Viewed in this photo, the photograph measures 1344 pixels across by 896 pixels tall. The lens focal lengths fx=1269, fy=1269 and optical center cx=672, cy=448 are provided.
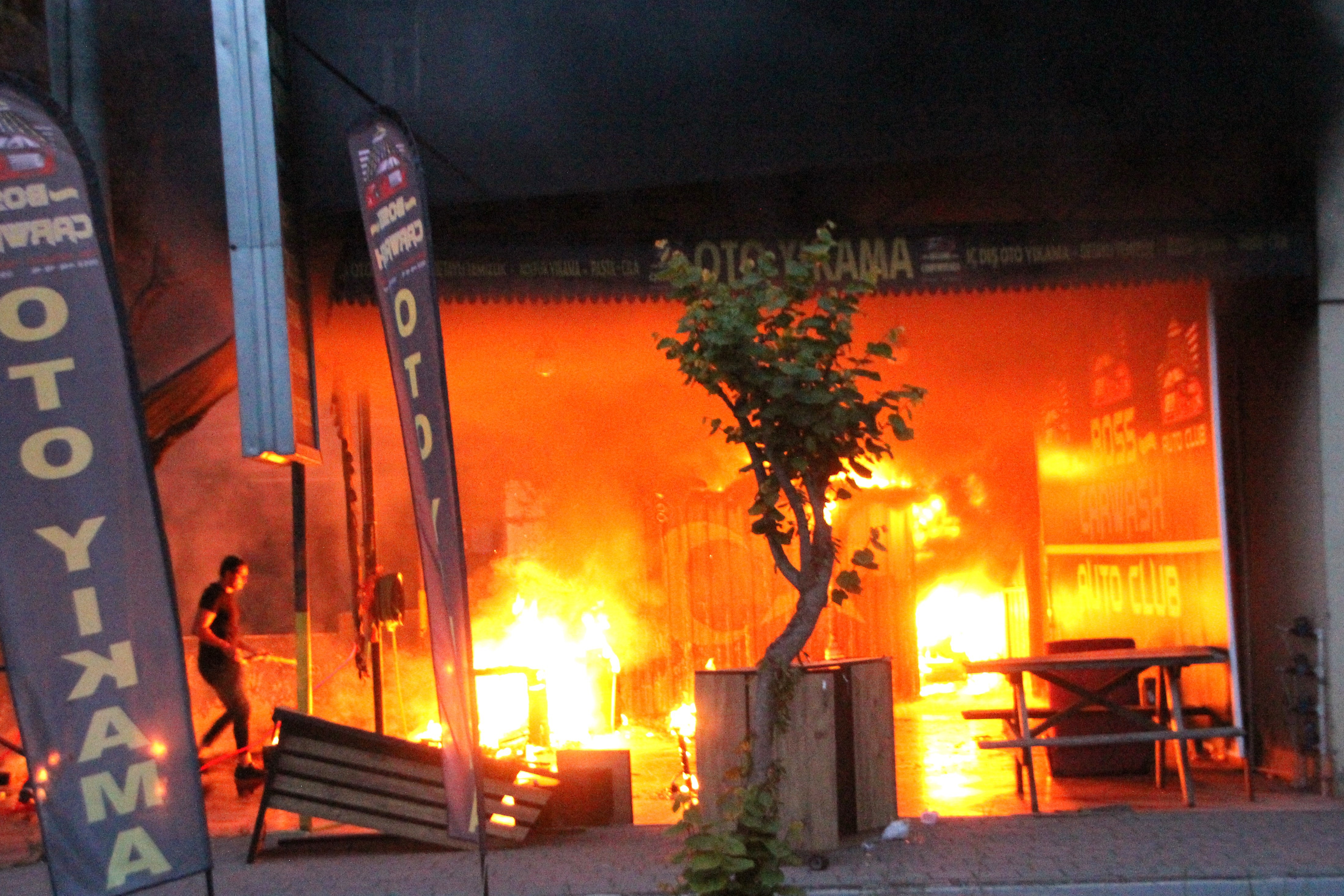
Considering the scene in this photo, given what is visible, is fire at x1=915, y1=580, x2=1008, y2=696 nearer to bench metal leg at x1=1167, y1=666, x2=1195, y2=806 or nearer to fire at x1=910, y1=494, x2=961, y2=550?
fire at x1=910, y1=494, x2=961, y2=550

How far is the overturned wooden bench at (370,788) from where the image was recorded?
23.0 ft

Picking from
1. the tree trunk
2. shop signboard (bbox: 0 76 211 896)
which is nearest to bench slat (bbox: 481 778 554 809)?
the tree trunk

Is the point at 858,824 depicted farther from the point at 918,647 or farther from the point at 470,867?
the point at 918,647

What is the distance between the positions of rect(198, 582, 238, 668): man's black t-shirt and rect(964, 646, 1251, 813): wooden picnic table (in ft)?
17.8

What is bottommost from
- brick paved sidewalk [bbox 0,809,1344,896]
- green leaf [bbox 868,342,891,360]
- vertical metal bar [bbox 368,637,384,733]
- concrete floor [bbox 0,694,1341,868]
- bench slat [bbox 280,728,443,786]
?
concrete floor [bbox 0,694,1341,868]

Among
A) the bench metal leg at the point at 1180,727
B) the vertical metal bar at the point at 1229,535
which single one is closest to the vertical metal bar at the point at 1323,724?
the vertical metal bar at the point at 1229,535

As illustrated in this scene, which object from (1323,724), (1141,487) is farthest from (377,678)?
(1323,724)

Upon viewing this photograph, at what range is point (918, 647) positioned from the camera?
12969mm

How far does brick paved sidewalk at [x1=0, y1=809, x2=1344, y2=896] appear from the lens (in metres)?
6.20

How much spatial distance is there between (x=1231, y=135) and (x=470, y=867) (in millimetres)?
6717

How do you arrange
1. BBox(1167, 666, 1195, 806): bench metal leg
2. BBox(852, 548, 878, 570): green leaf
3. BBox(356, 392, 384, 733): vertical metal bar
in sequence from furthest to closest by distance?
BBox(356, 392, 384, 733): vertical metal bar < BBox(1167, 666, 1195, 806): bench metal leg < BBox(852, 548, 878, 570): green leaf

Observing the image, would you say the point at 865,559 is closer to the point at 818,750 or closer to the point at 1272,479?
the point at 818,750

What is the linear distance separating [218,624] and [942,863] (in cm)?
570

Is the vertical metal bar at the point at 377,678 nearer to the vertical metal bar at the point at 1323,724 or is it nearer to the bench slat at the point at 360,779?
the bench slat at the point at 360,779
